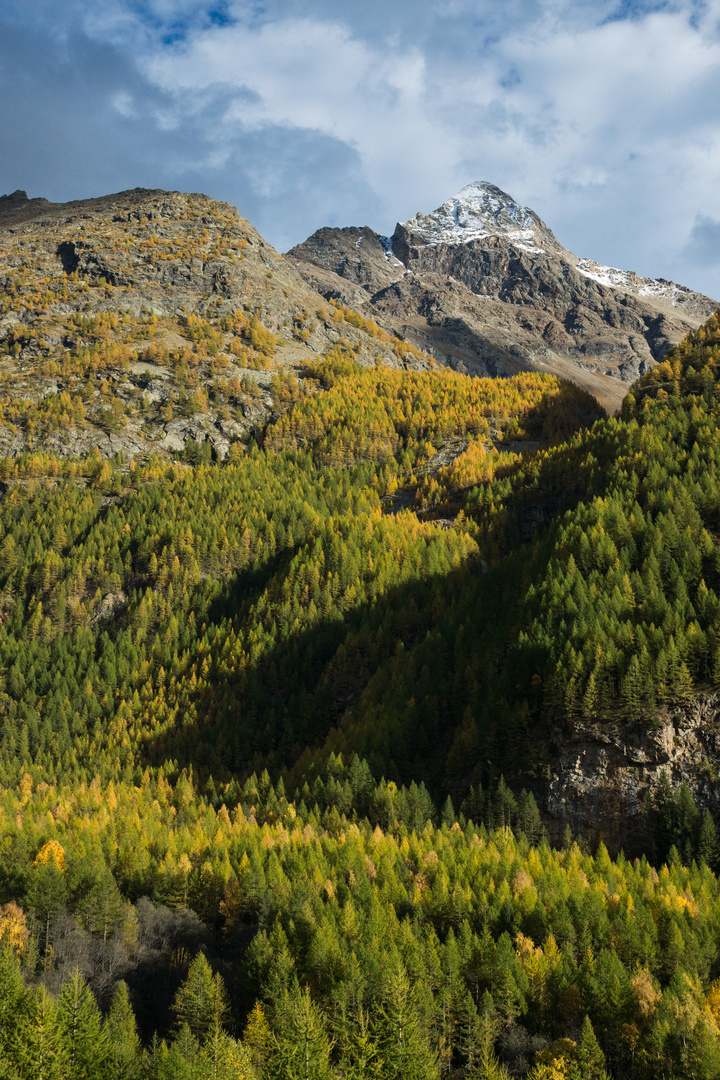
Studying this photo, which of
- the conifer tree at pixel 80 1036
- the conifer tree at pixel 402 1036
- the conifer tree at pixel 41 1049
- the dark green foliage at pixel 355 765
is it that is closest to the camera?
the conifer tree at pixel 41 1049

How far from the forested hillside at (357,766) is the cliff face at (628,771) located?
5.15ft

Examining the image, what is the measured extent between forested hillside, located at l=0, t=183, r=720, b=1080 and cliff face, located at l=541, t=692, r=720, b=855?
5.15ft

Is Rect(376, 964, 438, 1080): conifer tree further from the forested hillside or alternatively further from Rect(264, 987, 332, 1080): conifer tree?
Rect(264, 987, 332, 1080): conifer tree

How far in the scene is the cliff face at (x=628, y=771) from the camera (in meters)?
89.4

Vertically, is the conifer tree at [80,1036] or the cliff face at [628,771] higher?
the cliff face at [628,771]

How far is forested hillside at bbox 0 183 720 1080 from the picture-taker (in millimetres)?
58656

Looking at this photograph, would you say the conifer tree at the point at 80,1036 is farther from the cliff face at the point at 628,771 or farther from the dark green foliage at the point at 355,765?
the cliff face at the point at 628,771

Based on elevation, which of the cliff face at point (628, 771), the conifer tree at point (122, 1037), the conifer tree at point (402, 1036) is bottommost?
the conifer tree at point (122, 1037)

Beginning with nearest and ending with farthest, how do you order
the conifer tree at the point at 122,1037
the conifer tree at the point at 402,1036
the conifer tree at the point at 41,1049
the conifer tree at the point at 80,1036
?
the conifer tree at the point at 41,1049 < the conifer tree at the point at 80,1036 < the conifer tree at the point at 122,1037 < the conifer tree at the point at 402,1036

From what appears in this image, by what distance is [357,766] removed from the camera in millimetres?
105500

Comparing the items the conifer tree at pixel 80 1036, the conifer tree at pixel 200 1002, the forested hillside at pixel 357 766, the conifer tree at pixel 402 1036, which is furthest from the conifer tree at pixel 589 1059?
the conifer tree at pixel 80 1036

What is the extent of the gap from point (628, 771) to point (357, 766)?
123 ft

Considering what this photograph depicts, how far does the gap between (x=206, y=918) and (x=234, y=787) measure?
127 ft

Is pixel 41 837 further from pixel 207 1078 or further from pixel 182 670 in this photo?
pixel 182 670
